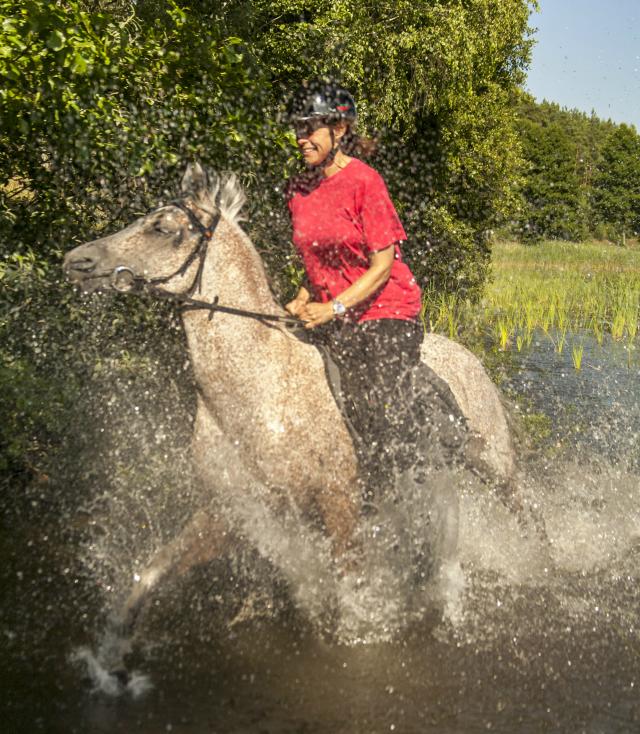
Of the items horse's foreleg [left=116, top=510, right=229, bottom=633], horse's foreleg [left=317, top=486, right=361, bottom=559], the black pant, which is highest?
the black pant

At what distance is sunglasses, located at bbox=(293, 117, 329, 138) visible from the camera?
Answer: 4832 millimetres

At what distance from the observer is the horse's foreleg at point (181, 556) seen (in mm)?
4578

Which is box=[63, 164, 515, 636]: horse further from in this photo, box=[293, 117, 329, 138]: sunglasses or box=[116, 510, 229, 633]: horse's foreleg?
box=[293, 117, 329, 138]: sunglasses

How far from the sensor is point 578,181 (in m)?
66.4

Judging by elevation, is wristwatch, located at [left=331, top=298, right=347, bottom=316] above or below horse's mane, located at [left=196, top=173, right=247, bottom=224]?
below

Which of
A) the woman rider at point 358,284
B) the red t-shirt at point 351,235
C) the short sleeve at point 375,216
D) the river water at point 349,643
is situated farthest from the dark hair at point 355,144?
the river water at point 349,643

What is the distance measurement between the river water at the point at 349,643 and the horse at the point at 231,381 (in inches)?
18.9

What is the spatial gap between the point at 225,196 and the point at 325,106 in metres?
0.78

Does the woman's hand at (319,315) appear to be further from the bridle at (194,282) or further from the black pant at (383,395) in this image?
the black pant at (383,395)

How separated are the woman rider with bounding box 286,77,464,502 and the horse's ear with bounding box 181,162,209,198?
55 centimetres

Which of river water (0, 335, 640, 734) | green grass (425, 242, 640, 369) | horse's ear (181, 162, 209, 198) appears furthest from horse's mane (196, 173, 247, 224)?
green grass (425, 242, 640, 369)

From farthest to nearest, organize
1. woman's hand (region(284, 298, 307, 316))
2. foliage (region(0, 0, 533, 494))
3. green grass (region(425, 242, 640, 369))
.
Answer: green grass (region(425, 242, 640, 369)), foliage (region(0, 0, 533, 494)), woman's hand (region(284, 298, 307, 316))

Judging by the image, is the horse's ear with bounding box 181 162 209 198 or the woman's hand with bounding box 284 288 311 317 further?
the woman's hand with bounding box 284 288 311 317

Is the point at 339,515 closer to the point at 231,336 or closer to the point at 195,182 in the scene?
the point at 231,336
